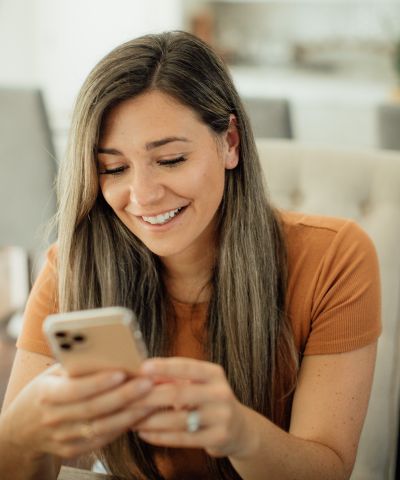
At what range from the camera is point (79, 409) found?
771 mm

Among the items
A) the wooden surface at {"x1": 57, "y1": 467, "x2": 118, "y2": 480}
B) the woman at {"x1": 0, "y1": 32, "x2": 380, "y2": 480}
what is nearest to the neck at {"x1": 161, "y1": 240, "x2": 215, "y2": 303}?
the woman at {"x1": 0, "y1": 32, "x2": 380, "y2": 480}

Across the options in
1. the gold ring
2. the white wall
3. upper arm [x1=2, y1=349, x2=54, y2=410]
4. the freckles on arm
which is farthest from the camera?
the white wall

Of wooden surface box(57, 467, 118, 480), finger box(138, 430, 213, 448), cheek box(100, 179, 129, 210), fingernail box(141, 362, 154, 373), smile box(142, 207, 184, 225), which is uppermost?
cheek box(100, 179, 129, 210)

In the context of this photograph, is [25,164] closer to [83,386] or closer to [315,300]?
[315,300]

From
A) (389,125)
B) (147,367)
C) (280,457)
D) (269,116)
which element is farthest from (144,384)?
(389,125)

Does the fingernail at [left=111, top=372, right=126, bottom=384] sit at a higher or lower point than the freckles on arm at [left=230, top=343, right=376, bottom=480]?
higher

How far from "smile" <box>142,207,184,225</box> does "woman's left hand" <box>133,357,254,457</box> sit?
34cm

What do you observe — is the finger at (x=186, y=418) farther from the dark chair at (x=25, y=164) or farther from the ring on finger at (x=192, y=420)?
the dark chair at (x=25, y=164)

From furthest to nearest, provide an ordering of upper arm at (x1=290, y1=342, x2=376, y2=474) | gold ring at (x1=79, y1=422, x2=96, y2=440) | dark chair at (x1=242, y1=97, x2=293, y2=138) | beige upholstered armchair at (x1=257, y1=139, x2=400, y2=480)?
dark chair at (x1=242, y1=97, x2=293, y2=138), beige upholstered armchair at (x1=257, y1=139, x2=400, y2=480), upper arm at (x1=290, y1=342, x2=376, y2=474), gold ring at (x1=79, y1=422, x2=96, y2=440)

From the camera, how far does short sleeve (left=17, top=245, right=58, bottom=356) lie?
3.75ft

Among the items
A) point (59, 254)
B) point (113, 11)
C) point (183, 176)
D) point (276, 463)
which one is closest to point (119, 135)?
point (183, 176)

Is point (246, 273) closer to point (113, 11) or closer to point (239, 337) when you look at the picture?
point (239, 337)

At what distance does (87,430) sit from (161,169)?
0.40 m

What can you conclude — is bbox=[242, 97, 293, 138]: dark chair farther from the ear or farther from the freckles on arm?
the freckles on arm
